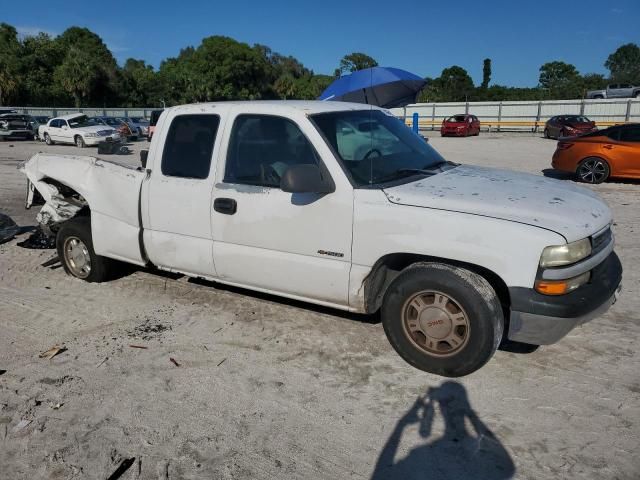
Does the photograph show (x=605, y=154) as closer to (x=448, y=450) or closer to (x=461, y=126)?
(x=448, y=450)

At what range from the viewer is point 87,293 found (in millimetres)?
5332

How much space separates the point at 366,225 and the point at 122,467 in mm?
2069

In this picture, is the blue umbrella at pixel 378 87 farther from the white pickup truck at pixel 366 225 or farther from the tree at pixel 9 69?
the tree at pixel 9 69

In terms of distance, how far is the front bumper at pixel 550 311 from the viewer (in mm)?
3180

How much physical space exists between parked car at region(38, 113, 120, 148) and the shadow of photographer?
Answer: 2538 cm

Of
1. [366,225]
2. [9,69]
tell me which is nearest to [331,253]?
[366,225]

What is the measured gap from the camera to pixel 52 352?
404 centimetres

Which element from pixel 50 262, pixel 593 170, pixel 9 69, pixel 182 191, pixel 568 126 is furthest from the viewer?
pixel 9 69

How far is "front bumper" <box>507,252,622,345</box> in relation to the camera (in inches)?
125

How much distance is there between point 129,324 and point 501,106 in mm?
41281

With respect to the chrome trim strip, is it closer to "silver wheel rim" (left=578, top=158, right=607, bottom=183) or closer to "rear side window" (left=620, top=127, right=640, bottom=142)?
"silver wheel rim" (left=578, top=158, right=607, bottom=183)

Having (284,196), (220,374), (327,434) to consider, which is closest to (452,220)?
(284,196)

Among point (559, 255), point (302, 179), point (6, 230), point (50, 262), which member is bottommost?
point (50, 262)

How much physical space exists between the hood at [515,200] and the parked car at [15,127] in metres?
33.0
